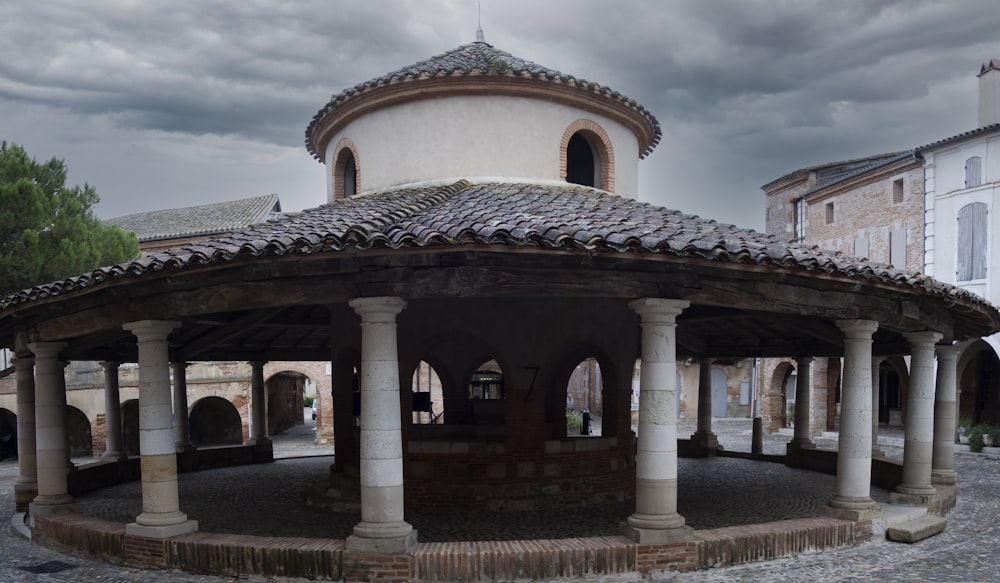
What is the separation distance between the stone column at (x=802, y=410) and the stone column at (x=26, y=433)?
15.2 meters

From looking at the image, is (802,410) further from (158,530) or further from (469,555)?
(158,530)

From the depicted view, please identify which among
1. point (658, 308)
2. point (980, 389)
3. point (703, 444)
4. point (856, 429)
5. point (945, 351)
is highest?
point (658, 308)

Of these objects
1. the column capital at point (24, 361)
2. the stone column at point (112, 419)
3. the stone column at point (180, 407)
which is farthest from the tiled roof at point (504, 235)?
the stone column at point (180, 407)

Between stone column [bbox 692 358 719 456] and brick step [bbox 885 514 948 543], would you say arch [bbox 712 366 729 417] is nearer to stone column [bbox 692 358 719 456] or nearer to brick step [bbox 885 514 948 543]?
stone column [bbox 692 358 719 456]

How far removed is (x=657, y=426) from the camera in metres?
8.27

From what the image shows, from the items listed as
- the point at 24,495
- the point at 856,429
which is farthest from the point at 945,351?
the point at 24,495

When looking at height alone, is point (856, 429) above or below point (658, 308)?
below

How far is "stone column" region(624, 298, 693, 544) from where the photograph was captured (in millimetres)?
8102

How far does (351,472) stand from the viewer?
11.8 meters

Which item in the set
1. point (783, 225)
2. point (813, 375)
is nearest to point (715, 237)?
→ point (813, 375)

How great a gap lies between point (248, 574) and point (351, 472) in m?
3.82

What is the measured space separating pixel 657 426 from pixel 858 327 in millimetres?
3403

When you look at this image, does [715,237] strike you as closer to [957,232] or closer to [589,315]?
[589,315]

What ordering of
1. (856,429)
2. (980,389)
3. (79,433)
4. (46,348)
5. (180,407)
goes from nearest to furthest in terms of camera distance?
(856,429)
(46,348)
(180,407)
(980,389)
(79,433)
